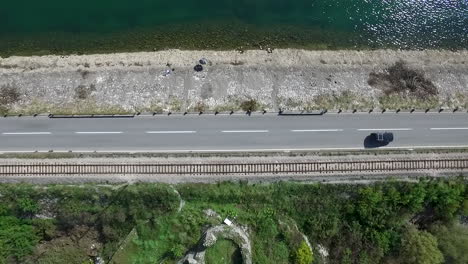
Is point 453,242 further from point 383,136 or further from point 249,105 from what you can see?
point 249,105

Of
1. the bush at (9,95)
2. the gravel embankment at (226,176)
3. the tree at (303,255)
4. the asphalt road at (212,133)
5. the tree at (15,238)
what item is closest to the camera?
the tree at (303,255)

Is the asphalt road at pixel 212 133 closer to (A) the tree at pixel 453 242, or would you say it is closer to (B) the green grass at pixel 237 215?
(B) the green grass at pixel 237 215

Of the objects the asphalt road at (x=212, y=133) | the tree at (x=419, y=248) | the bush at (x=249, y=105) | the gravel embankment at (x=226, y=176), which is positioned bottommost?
the tree at (x=419, y=248)

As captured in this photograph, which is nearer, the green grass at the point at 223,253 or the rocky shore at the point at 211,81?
the green grass at the point at 223,253

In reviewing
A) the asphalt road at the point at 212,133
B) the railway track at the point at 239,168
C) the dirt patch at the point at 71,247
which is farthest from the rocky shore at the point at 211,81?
the dirt patch at the point at 71,247

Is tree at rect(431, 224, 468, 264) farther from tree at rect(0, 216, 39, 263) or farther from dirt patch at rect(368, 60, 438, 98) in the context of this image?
tree at rect(0, 216, 39, 263)

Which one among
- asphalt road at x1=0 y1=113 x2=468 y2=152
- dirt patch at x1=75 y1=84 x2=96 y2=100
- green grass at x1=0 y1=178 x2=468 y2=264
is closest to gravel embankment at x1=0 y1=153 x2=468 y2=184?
green grass at x1=0 y1=178 x2=468 y2=264

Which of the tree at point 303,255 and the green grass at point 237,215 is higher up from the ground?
the green grass at point 237,215

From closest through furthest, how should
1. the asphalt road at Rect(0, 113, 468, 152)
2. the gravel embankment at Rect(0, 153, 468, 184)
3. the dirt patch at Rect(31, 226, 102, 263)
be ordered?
1. the dirt patch at Rect(31, 226, 102, 263)
2. the gravel embankment at Rect(0, 153, 468, 184)
3. the asphalt road at Rect(0, 113, 468, 152)
